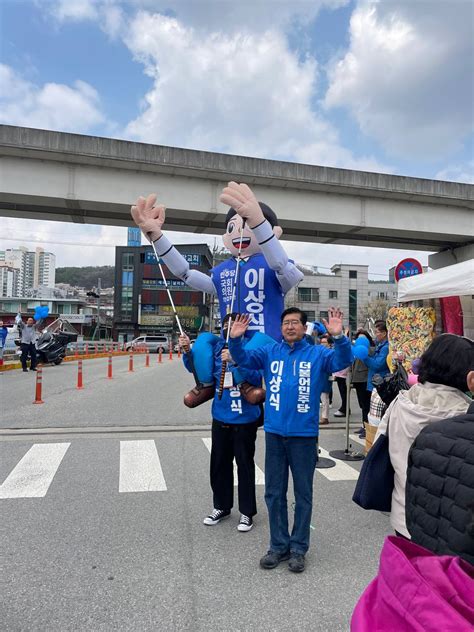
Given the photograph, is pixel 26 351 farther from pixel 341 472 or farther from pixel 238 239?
pixel 238 239

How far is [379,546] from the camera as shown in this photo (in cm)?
348

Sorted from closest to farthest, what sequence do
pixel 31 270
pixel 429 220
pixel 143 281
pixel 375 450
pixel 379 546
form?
pixel 375 450
pixel 379 546
pixel 429 220
pixel 143 281
pixel 31 270

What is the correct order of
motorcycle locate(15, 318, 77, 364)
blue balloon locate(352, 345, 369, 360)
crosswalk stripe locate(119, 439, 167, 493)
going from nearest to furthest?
crosswalk stripe locate(119, 439, 167, 493)
blue balloon locate(352, 345, 369, 360)
motorcycle locate(15, 318, 77, 364)

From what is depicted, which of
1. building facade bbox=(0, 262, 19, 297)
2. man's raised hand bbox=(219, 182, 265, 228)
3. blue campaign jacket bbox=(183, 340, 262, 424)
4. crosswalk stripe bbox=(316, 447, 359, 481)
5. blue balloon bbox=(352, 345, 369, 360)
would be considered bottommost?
crosswalk stripe bbox=(316, 447, 359, 481)

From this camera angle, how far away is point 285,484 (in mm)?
3133

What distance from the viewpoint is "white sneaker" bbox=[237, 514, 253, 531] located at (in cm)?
366

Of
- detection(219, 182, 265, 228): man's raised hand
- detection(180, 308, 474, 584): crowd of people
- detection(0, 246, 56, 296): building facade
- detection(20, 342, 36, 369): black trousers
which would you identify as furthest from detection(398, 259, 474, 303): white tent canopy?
detection(0, 246, 56, 296): building facade

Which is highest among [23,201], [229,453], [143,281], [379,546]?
[143,281]

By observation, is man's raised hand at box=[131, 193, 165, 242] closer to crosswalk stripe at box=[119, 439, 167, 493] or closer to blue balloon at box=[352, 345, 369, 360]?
crosswalk stripe at box=[119, 439, 167, 493]

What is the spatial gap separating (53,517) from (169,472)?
5.10 ft

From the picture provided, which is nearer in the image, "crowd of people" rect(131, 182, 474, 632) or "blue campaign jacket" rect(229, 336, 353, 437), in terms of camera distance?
"crowd of people" rect(131, 182, 474, 632)

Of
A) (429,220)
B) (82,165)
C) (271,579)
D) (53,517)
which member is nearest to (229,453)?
(271,579)

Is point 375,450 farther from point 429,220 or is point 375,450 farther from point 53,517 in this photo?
point 429,220

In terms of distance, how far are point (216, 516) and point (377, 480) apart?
203 centimetres
